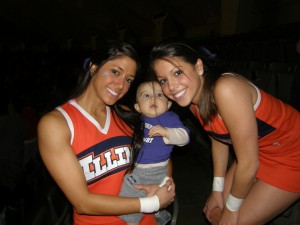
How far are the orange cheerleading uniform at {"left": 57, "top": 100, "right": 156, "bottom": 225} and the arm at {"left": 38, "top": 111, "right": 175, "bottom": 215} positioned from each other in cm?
9

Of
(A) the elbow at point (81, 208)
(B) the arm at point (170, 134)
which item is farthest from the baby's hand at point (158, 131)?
(A) the elbow at point (81, 208)

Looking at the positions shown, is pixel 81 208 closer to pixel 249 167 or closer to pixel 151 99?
pixel 151 99

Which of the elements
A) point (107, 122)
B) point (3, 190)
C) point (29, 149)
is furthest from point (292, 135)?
point (29, 149)

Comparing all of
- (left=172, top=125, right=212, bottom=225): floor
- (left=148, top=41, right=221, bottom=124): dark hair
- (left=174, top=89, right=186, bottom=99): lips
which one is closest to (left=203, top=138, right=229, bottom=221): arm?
(left=148, top=41, right=221, bottom=124): dark hair

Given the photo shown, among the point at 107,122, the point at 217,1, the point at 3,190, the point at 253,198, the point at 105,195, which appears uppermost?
the point at 217,1

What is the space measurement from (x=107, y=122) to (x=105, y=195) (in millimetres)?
477

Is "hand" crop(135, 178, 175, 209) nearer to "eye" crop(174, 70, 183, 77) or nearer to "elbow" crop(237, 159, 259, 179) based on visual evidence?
"elbow" crop(237, 159, 259, 179)

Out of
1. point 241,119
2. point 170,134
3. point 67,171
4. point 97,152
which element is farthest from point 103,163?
point 241,119

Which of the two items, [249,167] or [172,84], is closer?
[249,167]

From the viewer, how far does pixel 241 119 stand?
1.59 metres

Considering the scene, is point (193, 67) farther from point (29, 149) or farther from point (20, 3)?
point (20, 3)

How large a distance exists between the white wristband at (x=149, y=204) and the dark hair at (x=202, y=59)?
0.62m

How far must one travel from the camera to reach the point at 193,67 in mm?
1802

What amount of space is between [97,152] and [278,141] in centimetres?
122
